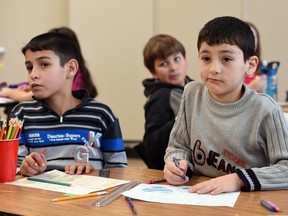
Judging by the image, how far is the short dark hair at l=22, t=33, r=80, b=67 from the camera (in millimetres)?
1714

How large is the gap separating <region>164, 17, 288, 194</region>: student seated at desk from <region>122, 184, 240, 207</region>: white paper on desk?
0.08 meters

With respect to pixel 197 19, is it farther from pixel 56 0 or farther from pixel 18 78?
pixel 18 78

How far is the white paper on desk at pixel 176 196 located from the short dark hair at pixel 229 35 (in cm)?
45

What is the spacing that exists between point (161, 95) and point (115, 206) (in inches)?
52.7

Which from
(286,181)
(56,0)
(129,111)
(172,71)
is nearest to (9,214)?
(286,181)

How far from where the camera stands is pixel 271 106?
52.1 inches

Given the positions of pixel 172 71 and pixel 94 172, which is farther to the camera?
pixel 172 71

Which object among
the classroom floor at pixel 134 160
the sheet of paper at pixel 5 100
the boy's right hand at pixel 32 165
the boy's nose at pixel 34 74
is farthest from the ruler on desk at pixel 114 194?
the classroom floor at pixel 134 160

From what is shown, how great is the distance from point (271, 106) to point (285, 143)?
0.12 metres

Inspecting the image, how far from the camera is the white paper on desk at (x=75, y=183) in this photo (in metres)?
1.20

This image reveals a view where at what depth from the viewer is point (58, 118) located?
1.68m

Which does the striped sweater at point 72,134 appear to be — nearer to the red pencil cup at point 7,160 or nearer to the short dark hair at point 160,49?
the red pencil cup at point 7,160

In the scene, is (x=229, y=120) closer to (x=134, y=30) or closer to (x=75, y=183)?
(x=75, y=183)

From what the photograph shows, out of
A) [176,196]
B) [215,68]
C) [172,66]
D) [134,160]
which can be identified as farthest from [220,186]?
[134,160]
